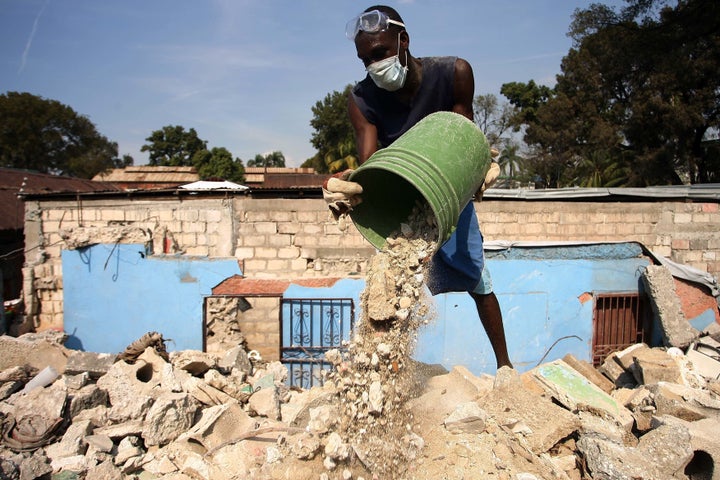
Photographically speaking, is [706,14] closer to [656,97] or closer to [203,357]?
[656,97]

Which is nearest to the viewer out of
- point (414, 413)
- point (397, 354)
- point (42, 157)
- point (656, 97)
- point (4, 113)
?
point (397, 354)

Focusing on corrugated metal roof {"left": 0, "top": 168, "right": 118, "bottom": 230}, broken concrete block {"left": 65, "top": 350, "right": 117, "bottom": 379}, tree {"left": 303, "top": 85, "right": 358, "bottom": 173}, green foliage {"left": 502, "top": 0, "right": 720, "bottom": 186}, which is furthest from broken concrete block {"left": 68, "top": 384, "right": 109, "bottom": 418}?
tree {"left": 303, "top": 85, "right": 358, "bottom": 173}

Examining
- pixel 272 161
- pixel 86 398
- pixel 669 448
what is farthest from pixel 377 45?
pixel 272 161

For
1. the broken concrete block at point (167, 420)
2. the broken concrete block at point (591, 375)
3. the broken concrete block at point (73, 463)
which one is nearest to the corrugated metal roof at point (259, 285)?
the broken concrete block at point (167, 420)

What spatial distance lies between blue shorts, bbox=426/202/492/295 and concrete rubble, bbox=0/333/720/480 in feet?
1.93

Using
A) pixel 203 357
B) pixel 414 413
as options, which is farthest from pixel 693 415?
pixel 203 357

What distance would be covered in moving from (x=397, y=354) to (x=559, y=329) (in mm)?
5008

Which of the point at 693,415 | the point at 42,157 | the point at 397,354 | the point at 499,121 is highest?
the point at 499,121

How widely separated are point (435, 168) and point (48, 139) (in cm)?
3213

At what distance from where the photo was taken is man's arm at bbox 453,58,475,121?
8.77 feet

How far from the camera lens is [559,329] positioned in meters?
6.62

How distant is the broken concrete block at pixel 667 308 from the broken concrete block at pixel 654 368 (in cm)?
189

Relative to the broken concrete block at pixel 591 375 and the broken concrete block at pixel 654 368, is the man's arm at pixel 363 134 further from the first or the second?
the broken concrete block at pixel 654 368

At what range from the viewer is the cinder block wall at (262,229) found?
6.95 m
